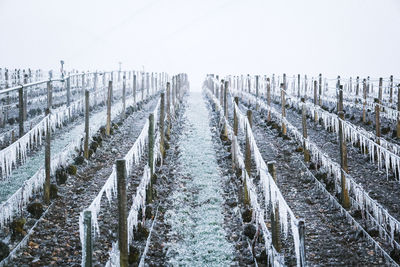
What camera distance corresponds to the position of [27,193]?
8242mm

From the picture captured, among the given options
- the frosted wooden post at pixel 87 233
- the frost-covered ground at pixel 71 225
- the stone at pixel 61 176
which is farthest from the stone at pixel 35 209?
the frosted wooden post at pixel 87 233

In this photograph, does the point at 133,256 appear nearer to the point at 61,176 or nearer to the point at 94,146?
the point at 61,176

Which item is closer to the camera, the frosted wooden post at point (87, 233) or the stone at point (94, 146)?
the frosted wooden post at point (87, 233)

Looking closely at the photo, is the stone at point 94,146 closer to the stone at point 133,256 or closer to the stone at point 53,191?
the stone at point 53,191

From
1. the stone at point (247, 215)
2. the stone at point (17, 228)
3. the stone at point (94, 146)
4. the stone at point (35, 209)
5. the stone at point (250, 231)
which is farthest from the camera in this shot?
the stone at point (94, 146)

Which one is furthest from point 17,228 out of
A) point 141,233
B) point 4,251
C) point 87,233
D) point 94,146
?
point 94,146

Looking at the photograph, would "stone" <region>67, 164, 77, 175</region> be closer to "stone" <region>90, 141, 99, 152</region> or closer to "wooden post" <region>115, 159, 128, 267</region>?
"stone" <region>90, 141, 99, 152</region>

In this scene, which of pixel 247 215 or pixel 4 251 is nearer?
pixel 4 251

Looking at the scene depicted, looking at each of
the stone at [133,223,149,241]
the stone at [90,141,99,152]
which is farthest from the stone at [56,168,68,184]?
the stone at [133,223,149,241]

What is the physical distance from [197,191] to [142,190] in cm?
248

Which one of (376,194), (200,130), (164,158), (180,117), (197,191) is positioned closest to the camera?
(376,194)

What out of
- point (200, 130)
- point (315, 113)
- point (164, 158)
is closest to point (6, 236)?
point (164, 158)

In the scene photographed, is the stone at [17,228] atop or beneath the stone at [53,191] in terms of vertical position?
beneath

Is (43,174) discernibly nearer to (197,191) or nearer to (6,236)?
(6,236)
